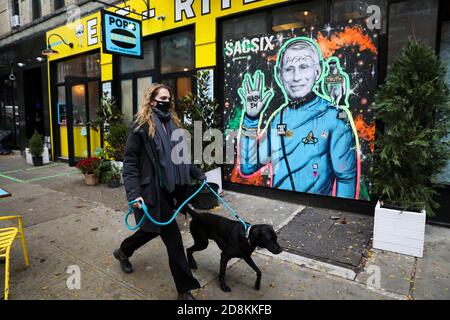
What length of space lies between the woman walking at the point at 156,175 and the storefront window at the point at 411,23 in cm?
366

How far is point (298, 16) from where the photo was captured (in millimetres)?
5688

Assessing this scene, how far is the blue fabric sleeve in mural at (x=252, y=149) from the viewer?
6137 millimetres

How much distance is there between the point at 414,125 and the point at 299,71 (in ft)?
7.35

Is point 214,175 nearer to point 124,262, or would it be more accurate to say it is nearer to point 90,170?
point 124,262

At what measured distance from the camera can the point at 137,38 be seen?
292 inches

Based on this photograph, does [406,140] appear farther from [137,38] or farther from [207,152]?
[137,38]

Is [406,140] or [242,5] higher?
[242,5]

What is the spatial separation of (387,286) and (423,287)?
351 mm

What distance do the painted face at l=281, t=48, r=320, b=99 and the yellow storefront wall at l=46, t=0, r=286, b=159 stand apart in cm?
108

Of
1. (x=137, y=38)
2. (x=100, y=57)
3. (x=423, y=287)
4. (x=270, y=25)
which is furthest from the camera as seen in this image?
(x=100, y=57)

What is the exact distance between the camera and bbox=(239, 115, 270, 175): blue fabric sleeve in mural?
614 centimetres

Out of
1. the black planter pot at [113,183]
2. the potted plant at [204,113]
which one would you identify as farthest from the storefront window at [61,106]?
the potted plant at [204,113]

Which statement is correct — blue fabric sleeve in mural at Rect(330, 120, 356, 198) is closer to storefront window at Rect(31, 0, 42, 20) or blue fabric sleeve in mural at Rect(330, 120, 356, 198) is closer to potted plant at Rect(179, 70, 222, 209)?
potted plant at Rect(179, 70, 222, 209)
